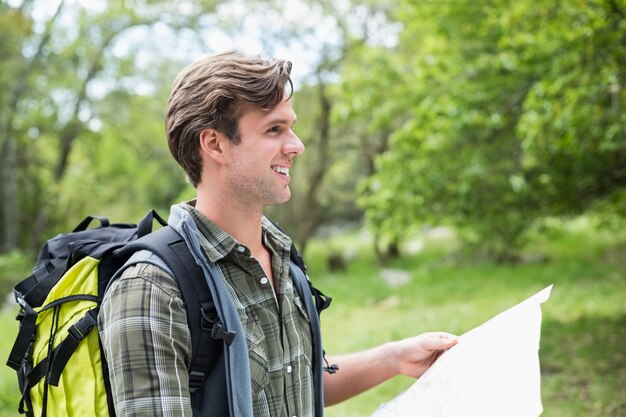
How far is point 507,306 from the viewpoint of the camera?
37.3 ft

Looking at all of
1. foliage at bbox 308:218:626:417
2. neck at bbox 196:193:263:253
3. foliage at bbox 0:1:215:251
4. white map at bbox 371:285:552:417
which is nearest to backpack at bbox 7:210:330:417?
neck at bbox 196:193:263:253

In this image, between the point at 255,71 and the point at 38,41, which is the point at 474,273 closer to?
the point at 38,41

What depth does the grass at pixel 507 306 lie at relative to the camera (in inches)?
273

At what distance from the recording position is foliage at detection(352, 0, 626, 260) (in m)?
5.95

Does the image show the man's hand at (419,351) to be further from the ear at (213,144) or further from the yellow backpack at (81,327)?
the ear at (213,144)

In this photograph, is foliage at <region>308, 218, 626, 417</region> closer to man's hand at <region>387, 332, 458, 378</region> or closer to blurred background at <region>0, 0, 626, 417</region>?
blurred background at <region>0, 0, 626, 417</region>

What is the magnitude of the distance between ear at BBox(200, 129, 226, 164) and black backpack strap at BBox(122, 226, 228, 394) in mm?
267

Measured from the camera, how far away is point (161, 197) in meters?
22.9

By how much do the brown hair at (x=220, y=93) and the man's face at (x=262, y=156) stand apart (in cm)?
2

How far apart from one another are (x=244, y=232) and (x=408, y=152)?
6.56 metres

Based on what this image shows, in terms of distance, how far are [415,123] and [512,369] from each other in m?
6.44

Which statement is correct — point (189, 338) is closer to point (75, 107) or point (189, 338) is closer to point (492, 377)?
point (492, 377)

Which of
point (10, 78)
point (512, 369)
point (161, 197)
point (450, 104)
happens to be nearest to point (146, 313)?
point (512, 369)

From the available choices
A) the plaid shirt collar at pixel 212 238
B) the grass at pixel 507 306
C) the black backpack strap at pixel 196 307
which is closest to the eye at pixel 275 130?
the plaid shirt collar at pixel 212 238
